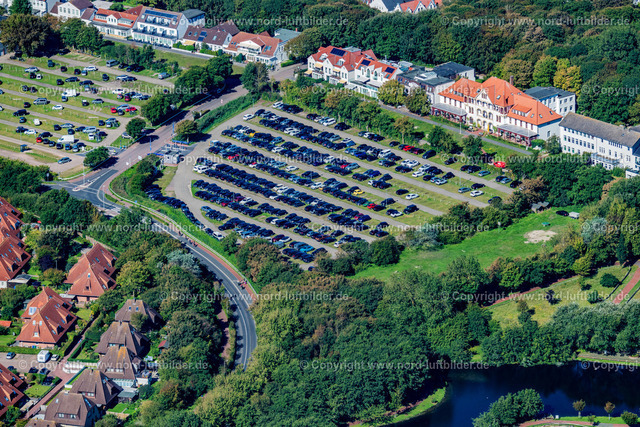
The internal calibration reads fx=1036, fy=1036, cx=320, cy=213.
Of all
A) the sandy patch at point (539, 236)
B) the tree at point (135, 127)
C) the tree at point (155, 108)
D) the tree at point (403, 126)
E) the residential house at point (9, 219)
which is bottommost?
the residential house at point (9, 219)

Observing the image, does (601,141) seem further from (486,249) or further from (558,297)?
(558,297)

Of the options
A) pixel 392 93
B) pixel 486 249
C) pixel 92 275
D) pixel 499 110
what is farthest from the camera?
pixel 392 93

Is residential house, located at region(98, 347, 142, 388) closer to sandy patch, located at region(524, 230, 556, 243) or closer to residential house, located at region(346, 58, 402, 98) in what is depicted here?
sandy patch, located at region(524, 230, 556, 243)

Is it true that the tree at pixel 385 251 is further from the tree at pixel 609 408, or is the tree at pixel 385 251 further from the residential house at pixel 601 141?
the tree at pixel 609 408

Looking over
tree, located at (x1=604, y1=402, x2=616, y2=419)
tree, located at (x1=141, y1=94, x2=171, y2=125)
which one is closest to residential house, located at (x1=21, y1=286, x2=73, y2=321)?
tree, located at (x1=141, y1=94, x2=171, y2=125)

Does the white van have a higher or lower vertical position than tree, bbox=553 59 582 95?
lower

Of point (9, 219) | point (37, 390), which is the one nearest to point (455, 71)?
point (9, 219)

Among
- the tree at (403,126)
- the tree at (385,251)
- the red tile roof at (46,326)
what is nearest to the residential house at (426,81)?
the tree at (403,126)
